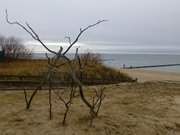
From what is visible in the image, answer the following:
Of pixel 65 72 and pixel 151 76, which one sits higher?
pixel 65 72

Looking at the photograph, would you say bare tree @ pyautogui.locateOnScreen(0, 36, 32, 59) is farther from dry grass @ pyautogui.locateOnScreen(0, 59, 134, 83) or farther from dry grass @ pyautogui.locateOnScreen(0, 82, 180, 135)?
dry grass @ pyautogui.locateOnScreen(0, 82, 180, 135)

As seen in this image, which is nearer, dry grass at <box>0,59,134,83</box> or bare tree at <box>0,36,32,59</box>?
dry grass at <box>0,59,134,83</box>

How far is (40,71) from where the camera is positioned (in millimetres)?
18609

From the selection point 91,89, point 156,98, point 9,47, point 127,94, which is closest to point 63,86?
point 91,89

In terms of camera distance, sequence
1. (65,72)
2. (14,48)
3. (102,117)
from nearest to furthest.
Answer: (102,117) < (65,72) < (14,48)

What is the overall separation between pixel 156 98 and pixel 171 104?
0.95 m

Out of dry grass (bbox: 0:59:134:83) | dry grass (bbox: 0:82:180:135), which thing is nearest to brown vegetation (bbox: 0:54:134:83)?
dry grass (bbox: 0:59:134:83)

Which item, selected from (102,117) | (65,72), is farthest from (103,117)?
(65,72)

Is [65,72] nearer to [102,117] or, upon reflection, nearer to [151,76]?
[102,117]

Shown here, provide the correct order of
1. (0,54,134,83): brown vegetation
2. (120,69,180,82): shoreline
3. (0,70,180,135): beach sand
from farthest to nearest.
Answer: (120,69,180,82): shoreline
(0,54,134,83): brown vegetation
(0,70,180,135): beach sand

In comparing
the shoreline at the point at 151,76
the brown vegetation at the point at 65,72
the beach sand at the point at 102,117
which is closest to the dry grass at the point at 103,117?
the beach sand at the point at 102,117

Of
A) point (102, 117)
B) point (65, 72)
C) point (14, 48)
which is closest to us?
point (102, 117)

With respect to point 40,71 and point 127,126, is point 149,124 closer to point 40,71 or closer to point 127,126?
point 127,126

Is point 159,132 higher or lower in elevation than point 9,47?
lower
